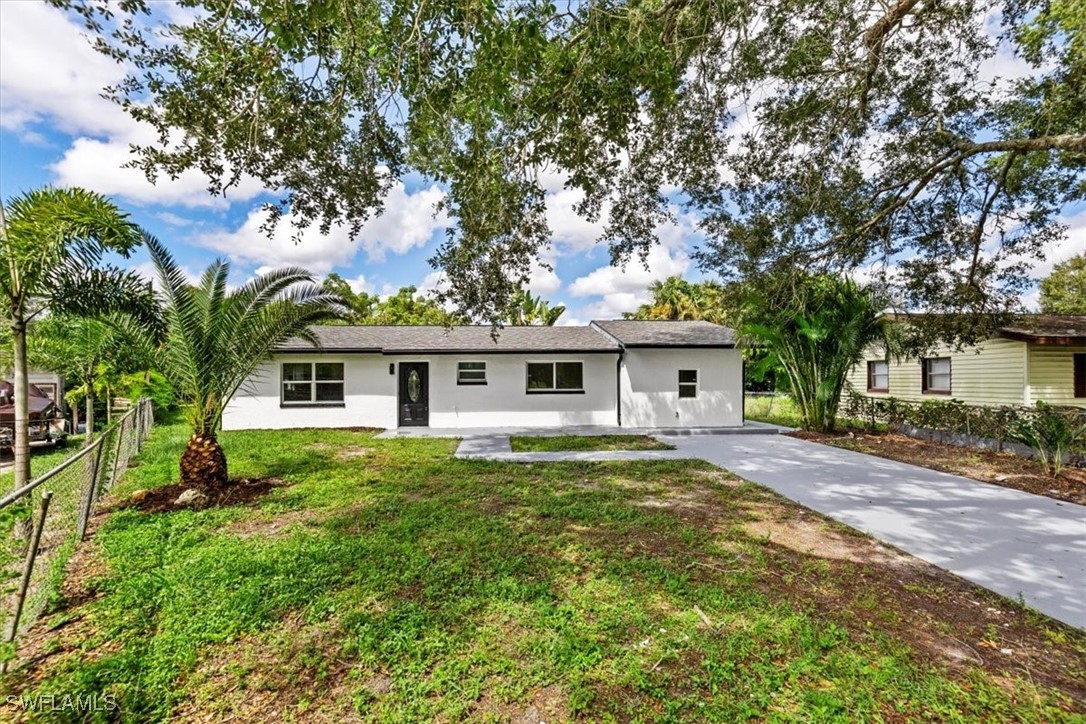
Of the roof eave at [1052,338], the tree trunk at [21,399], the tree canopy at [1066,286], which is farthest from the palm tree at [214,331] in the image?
the tree canopy at [1066,286]

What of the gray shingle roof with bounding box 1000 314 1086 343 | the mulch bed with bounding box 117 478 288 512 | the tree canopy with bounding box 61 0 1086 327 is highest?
the tree canopy with bounding box 61 0 1086 327

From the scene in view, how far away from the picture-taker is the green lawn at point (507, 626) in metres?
2.62

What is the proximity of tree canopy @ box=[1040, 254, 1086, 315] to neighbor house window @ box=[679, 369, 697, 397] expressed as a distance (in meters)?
25.6

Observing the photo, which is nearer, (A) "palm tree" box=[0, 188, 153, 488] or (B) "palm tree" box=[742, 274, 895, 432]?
(A) "palm tree" box=[0, 188, 153, 488]

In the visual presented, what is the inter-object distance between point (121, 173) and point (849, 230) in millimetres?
10768

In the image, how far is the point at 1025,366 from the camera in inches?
508

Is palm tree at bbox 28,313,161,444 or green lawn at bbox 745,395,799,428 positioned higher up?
palm tree at bbox 28,313,161,444

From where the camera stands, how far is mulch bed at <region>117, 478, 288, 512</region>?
6152 mm

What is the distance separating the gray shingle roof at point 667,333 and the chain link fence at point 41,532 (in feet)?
38.1

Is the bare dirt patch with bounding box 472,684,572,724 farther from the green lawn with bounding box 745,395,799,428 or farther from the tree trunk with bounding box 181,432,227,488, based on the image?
the green lawn with bounding box 745,395,799,428

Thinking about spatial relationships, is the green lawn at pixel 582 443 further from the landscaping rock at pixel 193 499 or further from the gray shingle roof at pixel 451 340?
the landscaping rock at pixel 193 499

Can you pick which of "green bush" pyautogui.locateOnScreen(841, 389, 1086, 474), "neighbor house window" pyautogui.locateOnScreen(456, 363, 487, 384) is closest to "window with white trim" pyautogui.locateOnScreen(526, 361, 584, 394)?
"neighbor house window" pyautogui.locateOnScreen(456, 363, 487, 384)

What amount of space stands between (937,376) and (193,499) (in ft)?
67.1

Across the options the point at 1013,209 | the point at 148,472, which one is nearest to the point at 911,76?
the point at 1013,209
